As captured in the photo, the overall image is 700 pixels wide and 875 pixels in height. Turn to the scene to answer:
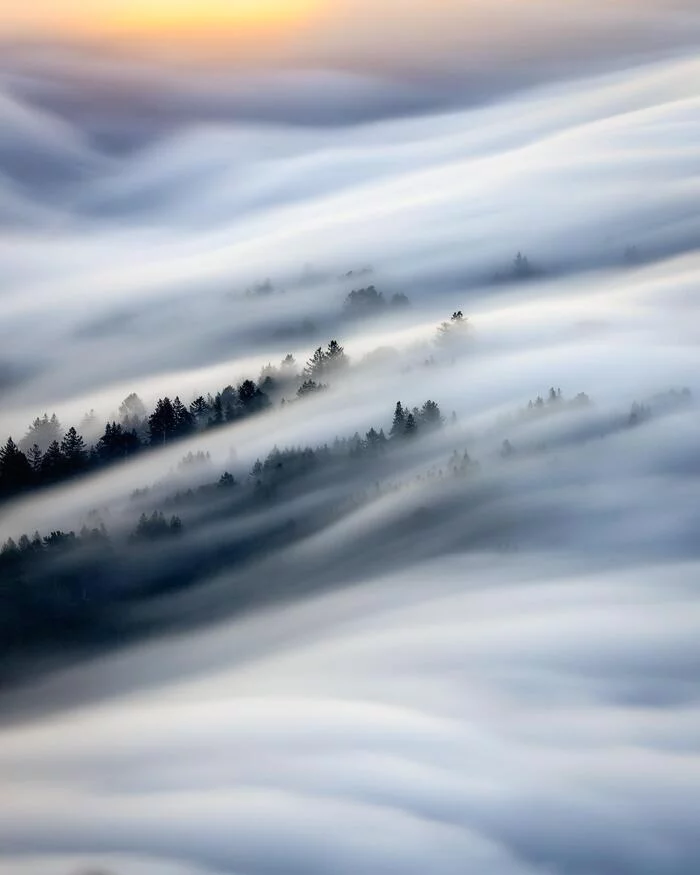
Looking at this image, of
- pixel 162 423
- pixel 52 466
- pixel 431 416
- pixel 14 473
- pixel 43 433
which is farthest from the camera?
A: pixel 43 433

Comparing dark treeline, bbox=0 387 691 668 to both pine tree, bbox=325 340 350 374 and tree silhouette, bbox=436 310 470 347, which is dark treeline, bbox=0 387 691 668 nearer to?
pine tree, bbox=325 340 350 374

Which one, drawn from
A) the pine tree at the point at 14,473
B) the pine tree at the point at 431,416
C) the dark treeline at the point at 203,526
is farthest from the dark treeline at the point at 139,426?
the pine tree at the point at 431,416

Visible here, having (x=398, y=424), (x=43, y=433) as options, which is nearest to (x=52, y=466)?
(x=43, y=433)


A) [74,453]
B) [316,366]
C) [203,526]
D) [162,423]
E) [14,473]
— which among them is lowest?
[203,526]

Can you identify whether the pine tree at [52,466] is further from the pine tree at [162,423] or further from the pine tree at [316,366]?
the pine tree at [316,366]

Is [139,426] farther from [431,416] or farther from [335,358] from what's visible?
[431,416]

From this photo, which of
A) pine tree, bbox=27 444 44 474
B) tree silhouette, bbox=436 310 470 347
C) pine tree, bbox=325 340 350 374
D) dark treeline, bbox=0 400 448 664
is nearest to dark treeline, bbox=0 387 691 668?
dark treeline, bbox=0 400 448 664

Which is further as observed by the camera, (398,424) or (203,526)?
(398,424)
